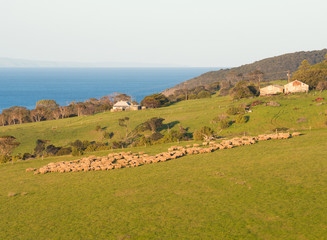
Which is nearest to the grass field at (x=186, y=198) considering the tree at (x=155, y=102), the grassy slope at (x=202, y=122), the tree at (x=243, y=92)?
the grassy slope at (x=202, y=122)

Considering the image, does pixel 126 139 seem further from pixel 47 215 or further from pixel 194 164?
pixel 47 215

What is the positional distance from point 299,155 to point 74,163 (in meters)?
31.0

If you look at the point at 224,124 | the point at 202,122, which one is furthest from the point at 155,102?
the point at 224,124

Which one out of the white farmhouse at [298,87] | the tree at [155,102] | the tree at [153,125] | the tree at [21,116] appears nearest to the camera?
the tree at [153,125]

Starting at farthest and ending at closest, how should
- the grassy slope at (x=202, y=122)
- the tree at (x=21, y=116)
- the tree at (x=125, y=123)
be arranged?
the tree at (x=21, y=116) < the tree at (x=125, y=123) < the grassy slope at (x=202, y=122)

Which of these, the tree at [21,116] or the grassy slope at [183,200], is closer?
the grassy slope at [183,200]

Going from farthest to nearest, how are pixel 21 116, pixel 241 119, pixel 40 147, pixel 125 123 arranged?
pixel 21 116
pixel 125 123
pixel 241 119
pixel 40 147

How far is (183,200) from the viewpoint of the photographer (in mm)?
27703

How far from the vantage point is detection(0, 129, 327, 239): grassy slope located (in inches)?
865

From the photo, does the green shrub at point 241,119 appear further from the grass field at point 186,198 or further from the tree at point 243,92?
the tree at point 243,92

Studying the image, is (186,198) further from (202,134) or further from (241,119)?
(241,119)

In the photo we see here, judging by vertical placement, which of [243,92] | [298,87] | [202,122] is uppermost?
[298,87]

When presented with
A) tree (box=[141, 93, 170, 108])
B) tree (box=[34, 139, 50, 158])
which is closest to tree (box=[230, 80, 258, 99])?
tree (box=[141, 93, 170, 108])

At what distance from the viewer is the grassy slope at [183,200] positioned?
2197 centimetres
